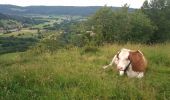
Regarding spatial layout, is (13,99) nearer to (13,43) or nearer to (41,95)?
(41,95)

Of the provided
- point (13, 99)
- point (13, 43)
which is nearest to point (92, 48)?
point (13, 99)

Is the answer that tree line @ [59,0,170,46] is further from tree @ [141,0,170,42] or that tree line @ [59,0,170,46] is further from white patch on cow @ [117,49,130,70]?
white patch on cow @ [117,49,130,70]

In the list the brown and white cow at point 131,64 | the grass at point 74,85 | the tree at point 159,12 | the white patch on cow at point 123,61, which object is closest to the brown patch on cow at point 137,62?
the brown and white cow at point 131,64

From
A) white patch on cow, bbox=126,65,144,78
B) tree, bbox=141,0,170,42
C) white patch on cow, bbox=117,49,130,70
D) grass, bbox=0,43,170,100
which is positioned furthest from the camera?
tree, bbox=141,0,170,42

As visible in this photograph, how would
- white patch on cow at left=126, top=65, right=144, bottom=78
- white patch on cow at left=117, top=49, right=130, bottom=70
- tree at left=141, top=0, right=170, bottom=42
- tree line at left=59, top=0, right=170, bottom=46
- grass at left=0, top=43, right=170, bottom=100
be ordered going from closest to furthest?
grass at left=0, top=43, right=170, bottom=100 → white patch on cow at left=126, top=65, right=144, bottom=78 → white patch on cow at left=117, top=49, right=130, bottom=70 → tree line at left=59, top=0, right=170, bottom=46 → tree at left=141, top=0, right=170, bottom=42

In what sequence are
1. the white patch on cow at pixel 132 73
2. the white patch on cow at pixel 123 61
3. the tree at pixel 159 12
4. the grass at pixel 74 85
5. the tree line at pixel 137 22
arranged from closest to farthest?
the grass at pixel 74 85, the white patch on cow at pixel 132 73, the white patch on cow at pixel 123 61, the tree line at pixel 137 22, the tree at pixel 159 12

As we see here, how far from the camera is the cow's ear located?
932 cm

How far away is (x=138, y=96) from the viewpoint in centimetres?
691

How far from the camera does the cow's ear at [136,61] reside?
30.6ft

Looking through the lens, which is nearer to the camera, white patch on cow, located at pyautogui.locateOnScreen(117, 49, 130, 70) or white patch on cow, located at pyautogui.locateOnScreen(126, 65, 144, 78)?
white patch on cow, located at pyautogui.locateOnScreen(126, 65, 144, 78)

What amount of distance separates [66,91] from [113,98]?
1.03 meters

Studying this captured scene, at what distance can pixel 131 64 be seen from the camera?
9.41 m

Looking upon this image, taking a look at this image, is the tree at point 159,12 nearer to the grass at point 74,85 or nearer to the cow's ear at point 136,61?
the cow's ear at point 136,61

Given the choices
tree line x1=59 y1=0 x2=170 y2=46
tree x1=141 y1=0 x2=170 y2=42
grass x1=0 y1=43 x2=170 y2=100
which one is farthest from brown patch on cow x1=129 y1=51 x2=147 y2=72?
tree x1=141 y1=0 x2=170 y2=42
